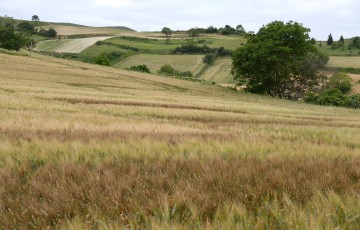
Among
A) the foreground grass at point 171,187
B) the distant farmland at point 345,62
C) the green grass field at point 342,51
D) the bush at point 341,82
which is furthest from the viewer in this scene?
the green grass field at point 342,51

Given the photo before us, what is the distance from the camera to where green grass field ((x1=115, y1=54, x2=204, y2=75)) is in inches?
4211

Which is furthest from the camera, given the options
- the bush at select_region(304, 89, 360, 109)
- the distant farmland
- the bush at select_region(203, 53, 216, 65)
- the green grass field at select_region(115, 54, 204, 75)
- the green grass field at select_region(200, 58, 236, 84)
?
the bush at select_region(203, 53, 216, 65)

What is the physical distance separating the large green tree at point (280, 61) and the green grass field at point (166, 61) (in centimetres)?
4431

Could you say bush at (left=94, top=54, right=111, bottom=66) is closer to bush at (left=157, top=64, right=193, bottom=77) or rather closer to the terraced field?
bush at (left=157, top=64, right=193, bottom=77)

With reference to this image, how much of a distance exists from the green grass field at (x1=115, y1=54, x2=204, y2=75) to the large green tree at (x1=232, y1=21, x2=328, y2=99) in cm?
4431

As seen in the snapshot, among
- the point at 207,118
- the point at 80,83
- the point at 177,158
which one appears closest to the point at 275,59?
the point at 80,83

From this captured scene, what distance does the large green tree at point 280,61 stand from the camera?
55031mm

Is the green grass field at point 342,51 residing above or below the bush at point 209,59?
above

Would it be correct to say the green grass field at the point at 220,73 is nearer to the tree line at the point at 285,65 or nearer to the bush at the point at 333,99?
the tree line at the point at 285,65

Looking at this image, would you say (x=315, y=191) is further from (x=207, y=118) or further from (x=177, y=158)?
(x=207, y=118)

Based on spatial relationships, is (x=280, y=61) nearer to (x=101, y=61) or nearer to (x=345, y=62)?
(x=345, y=62)

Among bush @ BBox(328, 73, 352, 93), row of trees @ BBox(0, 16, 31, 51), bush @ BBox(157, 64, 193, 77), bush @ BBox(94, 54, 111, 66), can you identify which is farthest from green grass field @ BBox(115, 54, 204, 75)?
bush @ BBox(328, 73, 352, 93)

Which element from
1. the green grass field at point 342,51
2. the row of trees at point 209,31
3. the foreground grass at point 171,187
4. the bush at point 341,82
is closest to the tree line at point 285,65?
the bush at point 341,82

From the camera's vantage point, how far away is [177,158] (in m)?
4.89
